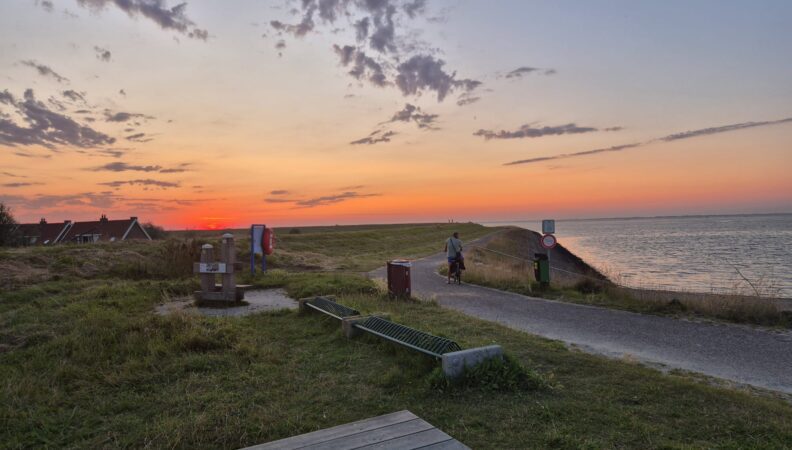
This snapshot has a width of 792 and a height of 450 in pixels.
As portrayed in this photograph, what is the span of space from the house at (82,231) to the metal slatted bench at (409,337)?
44672 mm

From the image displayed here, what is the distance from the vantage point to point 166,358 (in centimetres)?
632

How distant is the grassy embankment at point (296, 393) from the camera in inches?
163

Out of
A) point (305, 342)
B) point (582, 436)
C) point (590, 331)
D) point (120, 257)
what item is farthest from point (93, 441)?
point (120, 257)

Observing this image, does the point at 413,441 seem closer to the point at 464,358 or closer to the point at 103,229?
the point at 464,358

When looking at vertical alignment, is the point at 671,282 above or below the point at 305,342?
below

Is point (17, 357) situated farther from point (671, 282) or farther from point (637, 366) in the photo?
point (671, 282)

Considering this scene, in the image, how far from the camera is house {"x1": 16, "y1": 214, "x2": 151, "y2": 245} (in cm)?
4591

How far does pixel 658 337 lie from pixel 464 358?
4.82 m

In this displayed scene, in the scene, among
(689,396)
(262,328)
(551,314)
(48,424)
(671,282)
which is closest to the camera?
(48,424)

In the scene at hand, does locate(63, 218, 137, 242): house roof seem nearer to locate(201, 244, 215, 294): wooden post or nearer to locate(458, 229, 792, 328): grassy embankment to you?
locate(201, 244, 215, 294): wooden post

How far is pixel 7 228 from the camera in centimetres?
3281

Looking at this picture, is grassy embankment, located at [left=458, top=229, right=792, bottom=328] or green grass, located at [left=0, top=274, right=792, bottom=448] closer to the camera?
green grass, located at [left=0, top=274, right=792, bottom=448]

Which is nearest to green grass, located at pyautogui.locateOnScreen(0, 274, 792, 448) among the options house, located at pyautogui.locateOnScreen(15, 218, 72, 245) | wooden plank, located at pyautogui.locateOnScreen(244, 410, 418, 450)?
wooden plank, located at pyautogui.locateOnScreen(244, 410, 418, 450)

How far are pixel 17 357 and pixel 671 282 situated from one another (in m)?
24.4
